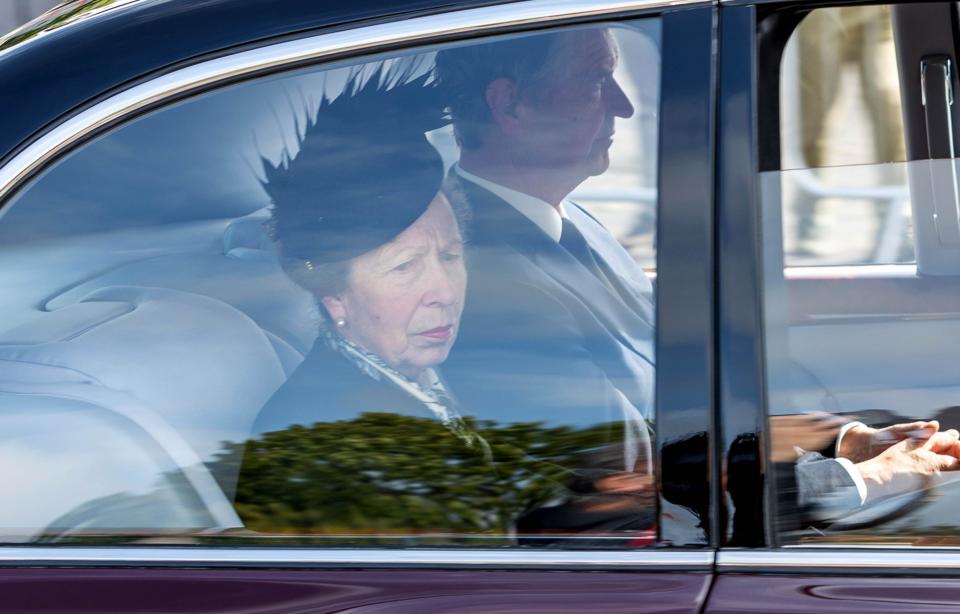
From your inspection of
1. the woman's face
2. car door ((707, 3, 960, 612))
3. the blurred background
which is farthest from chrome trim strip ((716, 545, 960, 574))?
the blurred background

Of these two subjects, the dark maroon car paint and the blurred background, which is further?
the blurred background

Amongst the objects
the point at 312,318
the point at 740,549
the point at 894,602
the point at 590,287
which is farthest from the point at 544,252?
the point at 894,602

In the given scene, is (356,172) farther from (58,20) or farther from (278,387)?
(58,20)

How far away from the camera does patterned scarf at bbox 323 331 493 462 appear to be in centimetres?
142

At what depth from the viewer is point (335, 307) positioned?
1.49 m

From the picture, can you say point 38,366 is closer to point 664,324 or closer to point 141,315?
point 141,315

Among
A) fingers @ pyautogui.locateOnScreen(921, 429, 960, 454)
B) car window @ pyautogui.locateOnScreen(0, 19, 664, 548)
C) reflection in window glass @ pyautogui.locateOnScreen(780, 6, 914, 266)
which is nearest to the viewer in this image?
car window @ pyautogui.locateOnScreen(0, 19, 664, 548)

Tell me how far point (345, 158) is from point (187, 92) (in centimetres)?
20

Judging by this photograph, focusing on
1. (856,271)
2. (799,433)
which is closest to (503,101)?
(799,433)

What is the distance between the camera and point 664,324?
1365mm

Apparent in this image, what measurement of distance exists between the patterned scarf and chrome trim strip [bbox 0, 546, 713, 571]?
0.12 metres

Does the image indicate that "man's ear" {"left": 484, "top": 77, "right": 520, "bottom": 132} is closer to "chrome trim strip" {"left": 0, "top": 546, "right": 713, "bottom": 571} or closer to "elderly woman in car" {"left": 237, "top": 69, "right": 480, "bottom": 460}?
"elderly woman in car" {"left": 237, "top": 69, "right": 480, "bottom": 460}

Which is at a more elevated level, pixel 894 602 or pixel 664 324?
pixel 664 324

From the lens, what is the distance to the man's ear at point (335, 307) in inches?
58.5
